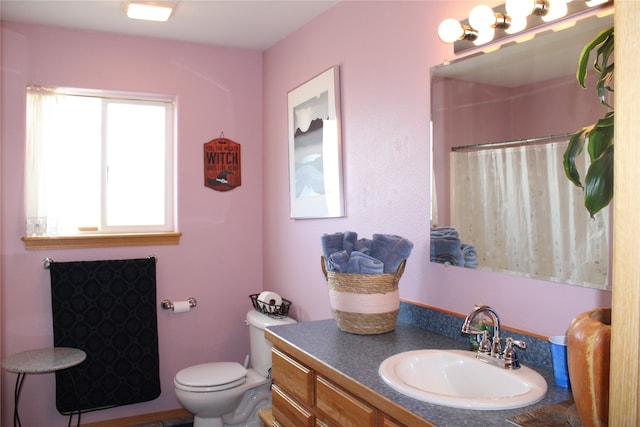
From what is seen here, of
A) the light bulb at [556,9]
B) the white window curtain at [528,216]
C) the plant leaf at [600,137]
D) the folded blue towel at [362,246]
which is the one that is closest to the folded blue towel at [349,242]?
the folded blue towel at [362,246]

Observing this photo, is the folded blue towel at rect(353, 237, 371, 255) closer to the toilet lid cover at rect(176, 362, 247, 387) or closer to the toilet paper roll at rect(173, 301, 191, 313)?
the toilet lid cover at rect(176, 362, 247, 387)

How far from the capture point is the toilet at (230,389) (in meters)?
2.78

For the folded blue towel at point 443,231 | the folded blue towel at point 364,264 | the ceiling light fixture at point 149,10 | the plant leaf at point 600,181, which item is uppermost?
the ceiling light fixture at point 149,10

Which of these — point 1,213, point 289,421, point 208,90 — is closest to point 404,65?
point 289,421

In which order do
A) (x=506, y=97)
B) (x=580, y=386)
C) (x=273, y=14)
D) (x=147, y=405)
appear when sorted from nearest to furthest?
(x=580, y=386) → (x=506, y=97) → (x=273, y=14) → (x=147, y=405)

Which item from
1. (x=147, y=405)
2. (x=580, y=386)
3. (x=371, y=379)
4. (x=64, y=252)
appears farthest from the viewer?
(x=147, y=405)

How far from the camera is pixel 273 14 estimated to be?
9.36ft

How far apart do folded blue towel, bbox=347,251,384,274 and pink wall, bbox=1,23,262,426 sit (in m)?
1.72

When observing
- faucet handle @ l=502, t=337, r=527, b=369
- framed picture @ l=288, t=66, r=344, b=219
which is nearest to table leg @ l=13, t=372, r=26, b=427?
framed picture @ l=288, t=66, r=344, b=219

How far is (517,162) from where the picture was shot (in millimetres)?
1626

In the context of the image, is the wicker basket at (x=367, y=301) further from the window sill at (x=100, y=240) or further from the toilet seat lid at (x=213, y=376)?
the window sill at (x=100, y=240)

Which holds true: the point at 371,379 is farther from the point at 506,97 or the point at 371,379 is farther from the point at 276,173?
the point at 276,173

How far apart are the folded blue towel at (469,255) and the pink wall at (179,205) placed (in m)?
1.96

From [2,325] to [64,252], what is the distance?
503mm
